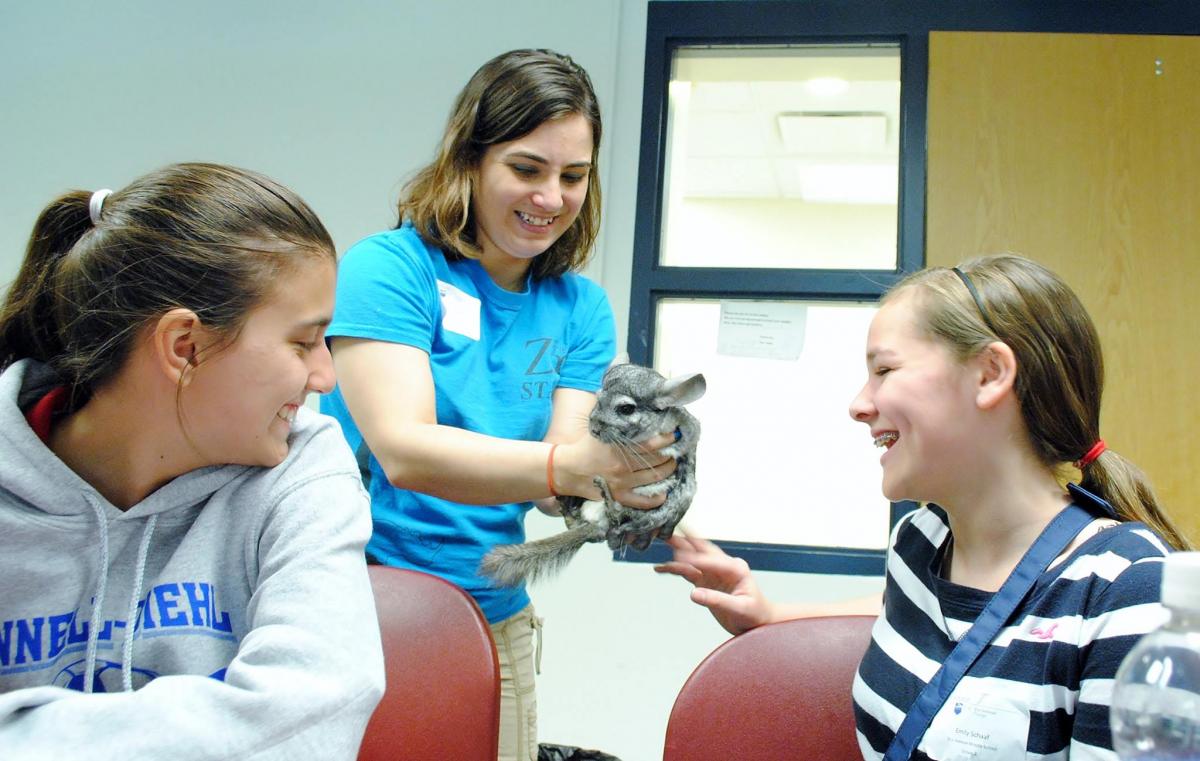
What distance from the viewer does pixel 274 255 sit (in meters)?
1.06

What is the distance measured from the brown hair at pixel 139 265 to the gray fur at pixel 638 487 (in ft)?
1.65

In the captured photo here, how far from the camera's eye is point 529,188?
161 centimetres

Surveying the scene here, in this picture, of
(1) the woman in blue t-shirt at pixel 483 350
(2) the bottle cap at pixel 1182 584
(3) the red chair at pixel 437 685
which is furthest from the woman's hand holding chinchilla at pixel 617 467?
(2) the bottle cap at pixel 1182 584

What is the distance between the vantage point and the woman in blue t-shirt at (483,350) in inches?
56.5

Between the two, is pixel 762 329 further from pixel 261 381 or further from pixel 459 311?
pixel 261 381

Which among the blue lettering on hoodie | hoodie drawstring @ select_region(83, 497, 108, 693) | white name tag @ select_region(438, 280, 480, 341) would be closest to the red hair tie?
white name tag @ select_region(438, 280, 480, 341)

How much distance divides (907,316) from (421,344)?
718 mm

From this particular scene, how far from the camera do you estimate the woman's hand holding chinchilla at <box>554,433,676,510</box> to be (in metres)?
1.38

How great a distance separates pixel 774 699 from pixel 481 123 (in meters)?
1.02

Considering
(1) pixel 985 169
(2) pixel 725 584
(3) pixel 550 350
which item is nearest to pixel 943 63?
(1) pixel 985 169

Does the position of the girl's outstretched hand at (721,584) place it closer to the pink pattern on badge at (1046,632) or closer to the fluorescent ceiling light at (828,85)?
the pink pattern on badge at (1046,632)

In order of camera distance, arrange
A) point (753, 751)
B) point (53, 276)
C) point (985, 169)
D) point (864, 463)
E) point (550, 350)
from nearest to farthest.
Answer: point (53, 276), point (753, 751), point (550, 350), point (985, 169), point (864, 463)

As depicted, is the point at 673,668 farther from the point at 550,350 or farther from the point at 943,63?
the point at 943,63

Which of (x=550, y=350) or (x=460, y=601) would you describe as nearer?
(x=460, y=601)
